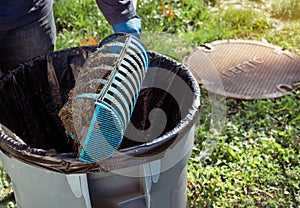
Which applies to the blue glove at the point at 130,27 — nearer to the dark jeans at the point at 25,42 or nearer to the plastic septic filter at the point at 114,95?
the plastic septic filter at the point at 114,95

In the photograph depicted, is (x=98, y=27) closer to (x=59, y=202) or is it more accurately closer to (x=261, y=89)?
(x=261, y=89)

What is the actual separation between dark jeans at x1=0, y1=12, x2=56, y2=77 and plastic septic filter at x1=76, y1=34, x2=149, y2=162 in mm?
442

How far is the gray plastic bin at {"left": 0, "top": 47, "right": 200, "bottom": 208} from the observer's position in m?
1.43

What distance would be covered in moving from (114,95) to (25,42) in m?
0.76

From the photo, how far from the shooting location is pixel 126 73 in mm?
1608

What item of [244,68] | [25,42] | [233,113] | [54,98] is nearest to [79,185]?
[54,98]

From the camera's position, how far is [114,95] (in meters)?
1.51

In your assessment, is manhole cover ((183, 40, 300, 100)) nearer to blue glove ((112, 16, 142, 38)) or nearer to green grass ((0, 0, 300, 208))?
green grass ((0, 0, 300, 208))

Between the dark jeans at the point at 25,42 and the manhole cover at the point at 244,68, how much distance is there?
3.77ft

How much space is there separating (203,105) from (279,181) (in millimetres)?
688

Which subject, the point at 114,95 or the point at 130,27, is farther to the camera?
the point at 130,27

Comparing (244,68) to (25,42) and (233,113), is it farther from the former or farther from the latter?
(25,42)

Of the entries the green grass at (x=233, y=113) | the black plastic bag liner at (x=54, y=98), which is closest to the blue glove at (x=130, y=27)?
the black plastic bag liner at (x=54, y=98)

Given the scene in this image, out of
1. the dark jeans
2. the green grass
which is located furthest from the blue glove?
the green grass
